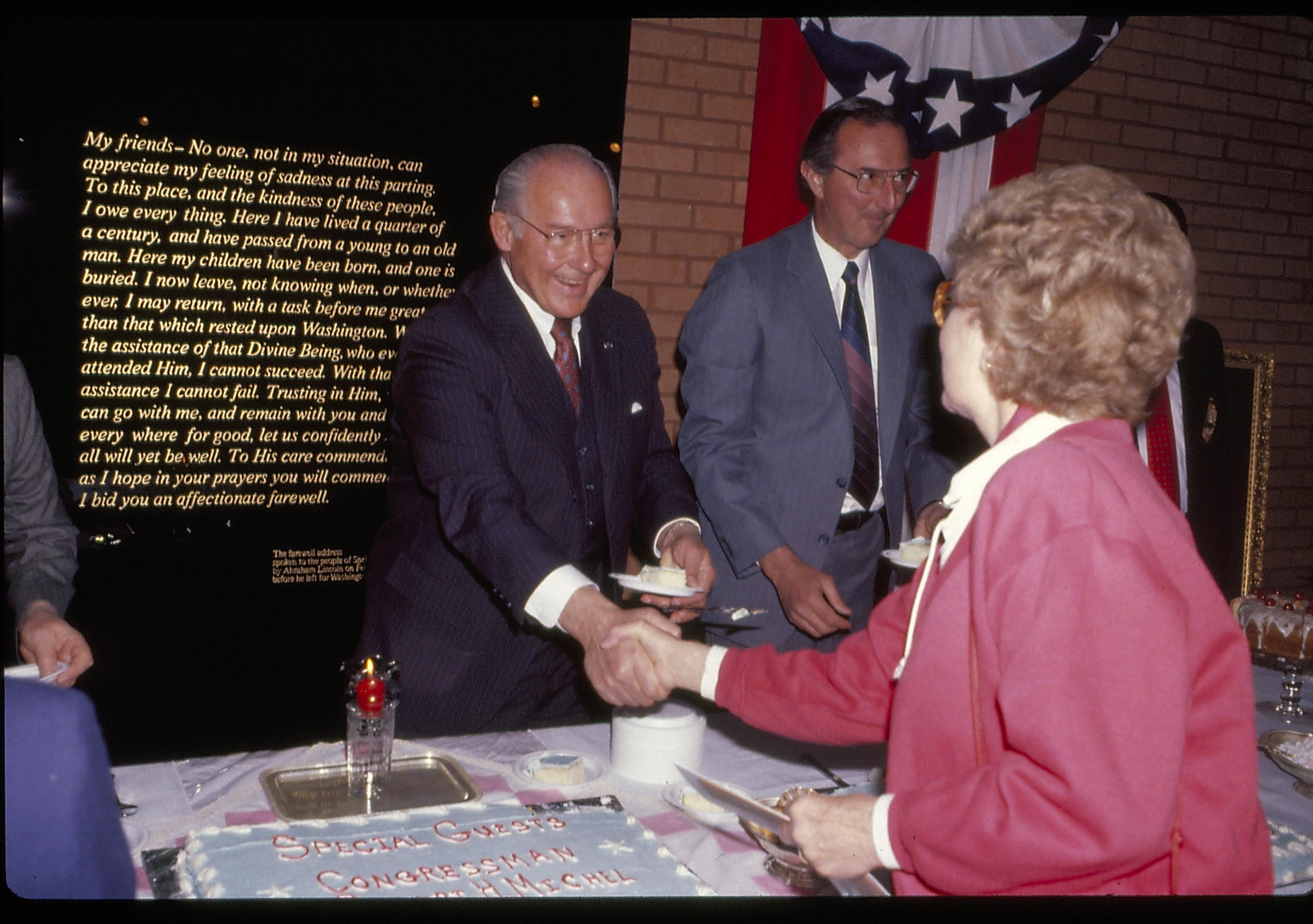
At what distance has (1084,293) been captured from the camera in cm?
117

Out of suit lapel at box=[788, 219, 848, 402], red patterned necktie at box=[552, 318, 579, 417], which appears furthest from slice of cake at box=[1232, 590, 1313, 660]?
red patterned necktie at box=[552, 318, 579, 417]

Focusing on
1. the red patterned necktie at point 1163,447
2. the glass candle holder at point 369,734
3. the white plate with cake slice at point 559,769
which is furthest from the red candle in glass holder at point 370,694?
the red patterned necktie at point 1163,447

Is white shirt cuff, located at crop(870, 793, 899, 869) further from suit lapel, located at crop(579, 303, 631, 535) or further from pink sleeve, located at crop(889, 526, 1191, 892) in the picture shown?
suit lapel, located at crop(579, 303, 631, 535)

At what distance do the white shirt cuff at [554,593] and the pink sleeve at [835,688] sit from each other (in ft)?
1.70

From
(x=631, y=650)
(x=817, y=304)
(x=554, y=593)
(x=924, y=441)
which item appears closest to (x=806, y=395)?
(x=817, y=304)

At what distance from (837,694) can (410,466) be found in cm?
132

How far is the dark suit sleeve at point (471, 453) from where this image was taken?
86.5 inches

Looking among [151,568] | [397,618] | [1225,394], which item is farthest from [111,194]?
[1225,394]

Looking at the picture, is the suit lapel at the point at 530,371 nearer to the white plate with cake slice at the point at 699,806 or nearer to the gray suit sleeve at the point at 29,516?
the white plate with cake slice at the point at 699,806

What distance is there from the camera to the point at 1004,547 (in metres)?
1.12

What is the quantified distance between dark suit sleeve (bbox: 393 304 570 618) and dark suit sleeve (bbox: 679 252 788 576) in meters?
0.72

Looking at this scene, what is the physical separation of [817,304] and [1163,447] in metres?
1.30

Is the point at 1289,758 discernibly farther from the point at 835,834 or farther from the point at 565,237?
the point at 565,237

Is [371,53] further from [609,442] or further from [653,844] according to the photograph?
[653,844]
